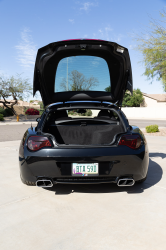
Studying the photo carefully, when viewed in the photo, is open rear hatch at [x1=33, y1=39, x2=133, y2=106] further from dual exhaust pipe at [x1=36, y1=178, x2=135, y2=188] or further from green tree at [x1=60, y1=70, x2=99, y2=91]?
dual exhaust pipe at [x1=36, y1=178, x2=135, y2=188]

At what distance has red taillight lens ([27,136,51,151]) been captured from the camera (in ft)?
9.60

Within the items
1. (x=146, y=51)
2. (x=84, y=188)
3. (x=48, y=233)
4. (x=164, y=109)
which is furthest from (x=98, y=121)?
(x=164, y=109)

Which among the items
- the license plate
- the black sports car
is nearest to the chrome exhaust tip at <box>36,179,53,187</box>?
the black sports car

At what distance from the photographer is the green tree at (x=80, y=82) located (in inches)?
161

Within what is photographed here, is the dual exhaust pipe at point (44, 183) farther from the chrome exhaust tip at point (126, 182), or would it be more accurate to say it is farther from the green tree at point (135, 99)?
the green tree at point (135, 99)

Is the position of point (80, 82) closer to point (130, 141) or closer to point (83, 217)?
point (130, 141)

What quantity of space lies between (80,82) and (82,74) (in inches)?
6.1

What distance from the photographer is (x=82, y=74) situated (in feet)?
13.4

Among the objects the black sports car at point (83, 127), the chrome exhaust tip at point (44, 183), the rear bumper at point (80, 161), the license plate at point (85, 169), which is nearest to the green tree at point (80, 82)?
the black sports car at point (83, 127)

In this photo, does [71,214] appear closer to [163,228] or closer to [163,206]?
[163,228]

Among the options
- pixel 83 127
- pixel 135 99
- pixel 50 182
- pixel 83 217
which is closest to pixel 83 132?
pixel 83 127

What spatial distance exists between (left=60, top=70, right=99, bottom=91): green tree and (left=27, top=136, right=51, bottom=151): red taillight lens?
5.03 ft

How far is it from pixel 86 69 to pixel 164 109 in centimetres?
3498

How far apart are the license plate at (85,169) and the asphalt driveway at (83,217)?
0.42 m
